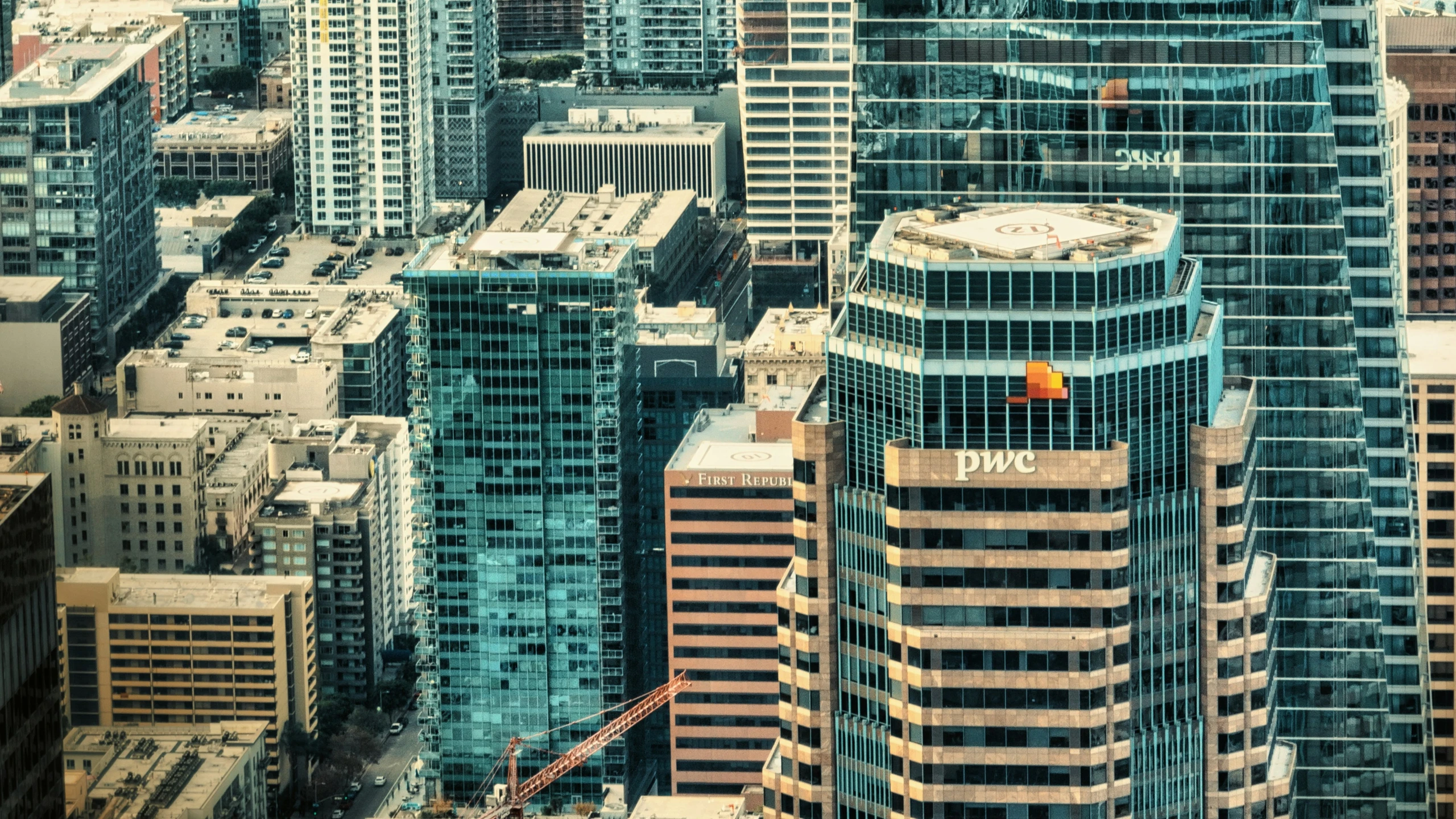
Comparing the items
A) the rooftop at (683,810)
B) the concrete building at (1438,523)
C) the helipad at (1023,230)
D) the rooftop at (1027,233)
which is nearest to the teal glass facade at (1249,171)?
the concrete building at (1438,523)

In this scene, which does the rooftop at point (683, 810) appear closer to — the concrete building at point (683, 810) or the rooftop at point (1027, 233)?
the concrete building at point (683, 810)

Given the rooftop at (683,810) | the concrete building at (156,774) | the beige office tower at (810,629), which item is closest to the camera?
the beige office tower at (810,629)

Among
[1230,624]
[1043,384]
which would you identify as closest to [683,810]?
[1230,624]

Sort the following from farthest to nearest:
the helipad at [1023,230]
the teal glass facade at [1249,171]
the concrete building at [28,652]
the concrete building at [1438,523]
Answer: the concrete building at [1438,523] → the teal glass facade at [1249,171] → the helipad at [1023,230] → the concrete building at [28,652]

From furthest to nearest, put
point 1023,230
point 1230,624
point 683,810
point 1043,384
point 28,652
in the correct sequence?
point 683,810 → point 1230,624 → point 1023,230 → point 1043,384 → point 28,652

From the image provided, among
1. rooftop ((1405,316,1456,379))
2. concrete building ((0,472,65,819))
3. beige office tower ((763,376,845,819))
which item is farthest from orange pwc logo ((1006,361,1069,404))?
rooftop ((1405,316,1456,379))

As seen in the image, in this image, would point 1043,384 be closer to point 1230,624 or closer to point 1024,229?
point 1024,229

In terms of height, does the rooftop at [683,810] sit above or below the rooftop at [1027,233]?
below
